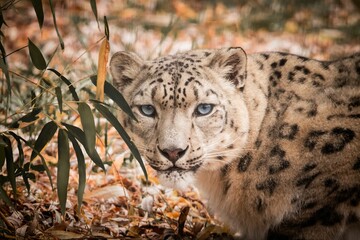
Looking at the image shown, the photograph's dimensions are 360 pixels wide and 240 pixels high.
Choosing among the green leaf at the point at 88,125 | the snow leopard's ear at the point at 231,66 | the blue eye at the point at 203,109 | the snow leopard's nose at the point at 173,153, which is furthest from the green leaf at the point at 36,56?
the snow leopard's ear at the point at 231,66

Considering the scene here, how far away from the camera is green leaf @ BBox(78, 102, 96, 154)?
3973 mm

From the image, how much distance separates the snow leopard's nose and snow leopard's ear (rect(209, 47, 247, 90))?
0.70 meters

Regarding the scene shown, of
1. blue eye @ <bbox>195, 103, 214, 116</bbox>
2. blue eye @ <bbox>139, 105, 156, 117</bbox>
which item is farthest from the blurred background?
blue eye @ <bbox>195, 103, 214, 116</bbox>

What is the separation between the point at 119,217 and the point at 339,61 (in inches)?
84.9

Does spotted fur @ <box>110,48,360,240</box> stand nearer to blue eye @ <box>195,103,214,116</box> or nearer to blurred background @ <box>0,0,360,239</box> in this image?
blue eye @ <box>195,103,214,116</box>

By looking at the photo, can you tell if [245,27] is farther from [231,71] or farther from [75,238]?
[75,238]

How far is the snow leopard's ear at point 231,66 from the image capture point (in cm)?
475

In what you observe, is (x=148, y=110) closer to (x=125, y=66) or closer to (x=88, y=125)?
(x=125, y=66)

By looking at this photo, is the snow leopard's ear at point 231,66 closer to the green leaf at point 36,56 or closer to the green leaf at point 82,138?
the green leaf at point 82,138

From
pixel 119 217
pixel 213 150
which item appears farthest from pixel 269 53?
pixel 119 217

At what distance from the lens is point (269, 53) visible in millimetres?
5141

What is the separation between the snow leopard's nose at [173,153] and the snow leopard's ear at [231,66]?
2.29 ft

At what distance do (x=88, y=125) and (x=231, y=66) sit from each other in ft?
4.15

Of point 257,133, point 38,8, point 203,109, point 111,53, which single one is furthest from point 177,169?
point 111,53
